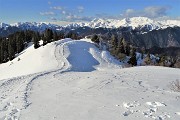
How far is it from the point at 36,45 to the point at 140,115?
9822 cm

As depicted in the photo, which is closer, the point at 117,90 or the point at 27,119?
the point at 27,119

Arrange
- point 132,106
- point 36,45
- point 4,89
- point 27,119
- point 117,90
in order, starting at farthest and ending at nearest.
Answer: point 36,45 → point 4,89 → point 117,90 → point 132,106 → point 27,119

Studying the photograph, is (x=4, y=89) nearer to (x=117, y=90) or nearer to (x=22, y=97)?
(x=22, y=97)

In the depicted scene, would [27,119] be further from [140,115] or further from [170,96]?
[170,96]

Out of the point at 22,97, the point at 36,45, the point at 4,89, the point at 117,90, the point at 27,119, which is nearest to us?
the point at 27,119

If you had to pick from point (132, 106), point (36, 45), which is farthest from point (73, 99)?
point (36, 45)

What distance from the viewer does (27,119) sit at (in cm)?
1279

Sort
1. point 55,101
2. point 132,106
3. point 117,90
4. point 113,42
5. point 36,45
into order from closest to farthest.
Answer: point 132,106 < point 55,101 < point 117,90 < point 36,45 < point 113,42

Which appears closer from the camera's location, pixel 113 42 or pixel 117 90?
pixel 117 90

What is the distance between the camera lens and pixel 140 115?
13.2m

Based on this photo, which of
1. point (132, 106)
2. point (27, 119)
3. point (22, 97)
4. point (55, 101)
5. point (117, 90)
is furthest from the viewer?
point (117, 90)

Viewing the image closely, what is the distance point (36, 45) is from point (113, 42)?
32.1 metres

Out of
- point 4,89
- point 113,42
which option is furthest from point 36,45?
point 4,89

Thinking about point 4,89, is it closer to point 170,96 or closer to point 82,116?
point 82,116
